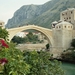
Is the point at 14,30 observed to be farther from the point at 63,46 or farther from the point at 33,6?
the point at 33,6

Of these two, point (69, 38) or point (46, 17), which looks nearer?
point (69, 38)

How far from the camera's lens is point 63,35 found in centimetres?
4591

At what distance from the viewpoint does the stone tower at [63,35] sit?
4562 cm

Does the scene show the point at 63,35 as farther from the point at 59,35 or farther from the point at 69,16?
the point at 69,16

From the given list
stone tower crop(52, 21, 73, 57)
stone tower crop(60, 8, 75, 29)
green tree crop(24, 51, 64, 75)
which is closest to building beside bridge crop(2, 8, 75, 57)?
stone tower crop(52, 21, 73, 57)

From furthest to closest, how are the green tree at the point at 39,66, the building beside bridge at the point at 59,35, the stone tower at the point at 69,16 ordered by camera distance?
the stone tower at the point at 69,16, the building beside bridge at the point at 59,35, the green tree at the point at 39,66

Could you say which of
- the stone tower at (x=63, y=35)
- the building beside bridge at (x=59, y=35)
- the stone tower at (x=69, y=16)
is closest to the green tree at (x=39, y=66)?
the building beside bridge at (x=59, y=35)

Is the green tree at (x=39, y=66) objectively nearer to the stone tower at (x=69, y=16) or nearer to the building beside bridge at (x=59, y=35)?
the building beside bridge at (x=59, y=35)

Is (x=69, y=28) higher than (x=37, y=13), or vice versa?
(x=37, y=13)

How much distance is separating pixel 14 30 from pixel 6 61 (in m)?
35.1

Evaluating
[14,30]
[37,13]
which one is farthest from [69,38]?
[37,13]

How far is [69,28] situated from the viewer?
46156 millimetres

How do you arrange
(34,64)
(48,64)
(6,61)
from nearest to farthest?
1. (6,61)
2. (34,64)
3. (48,64)

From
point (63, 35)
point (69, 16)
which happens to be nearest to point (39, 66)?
point (63, 35)
